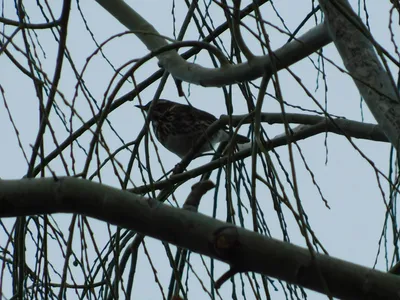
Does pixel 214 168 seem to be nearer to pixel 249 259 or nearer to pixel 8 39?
pixel 8 39

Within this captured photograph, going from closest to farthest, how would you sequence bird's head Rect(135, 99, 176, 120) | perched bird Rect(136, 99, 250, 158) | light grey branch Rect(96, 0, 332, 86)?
light grey branch Rect(96, 0, 332, 86) < perched bird Rect(136, 99, 250, 158) < bird's head Rect(135, 99, 176, 120)

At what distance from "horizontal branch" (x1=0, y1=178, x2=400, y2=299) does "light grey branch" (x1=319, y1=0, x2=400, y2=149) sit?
64 centimetres

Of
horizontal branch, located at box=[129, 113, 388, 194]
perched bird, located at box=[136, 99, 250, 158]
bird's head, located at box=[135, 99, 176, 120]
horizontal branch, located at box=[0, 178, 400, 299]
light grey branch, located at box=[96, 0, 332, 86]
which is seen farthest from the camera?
bird's head, located at box=[135, 99, 176, 120]

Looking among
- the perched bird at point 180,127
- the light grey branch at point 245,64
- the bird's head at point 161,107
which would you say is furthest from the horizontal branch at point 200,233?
the bird's head at point 161,107

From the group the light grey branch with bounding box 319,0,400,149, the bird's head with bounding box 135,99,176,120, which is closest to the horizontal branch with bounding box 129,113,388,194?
the light grey branch with bounding box 319,0,400,149

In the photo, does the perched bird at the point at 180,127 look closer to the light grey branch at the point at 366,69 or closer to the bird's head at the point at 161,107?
the bird's head at the point at 161,107

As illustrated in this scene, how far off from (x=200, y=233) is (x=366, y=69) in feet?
2.97

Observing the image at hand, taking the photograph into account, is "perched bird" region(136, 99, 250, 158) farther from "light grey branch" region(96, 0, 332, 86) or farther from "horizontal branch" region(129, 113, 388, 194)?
"light grey branch" region(96, 0, 332, 86)

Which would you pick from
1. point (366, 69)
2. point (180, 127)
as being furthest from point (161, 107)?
point (366, 69)

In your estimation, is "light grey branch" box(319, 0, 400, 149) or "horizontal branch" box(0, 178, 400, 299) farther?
"light grey branch" box(319, 0, 400, 149)

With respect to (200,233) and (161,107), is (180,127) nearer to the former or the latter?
(161,107)

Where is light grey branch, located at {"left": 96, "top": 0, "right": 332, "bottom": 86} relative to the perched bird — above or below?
below

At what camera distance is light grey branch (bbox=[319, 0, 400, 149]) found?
2152 millimetres

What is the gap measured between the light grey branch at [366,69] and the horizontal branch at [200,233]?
0.64 meters
